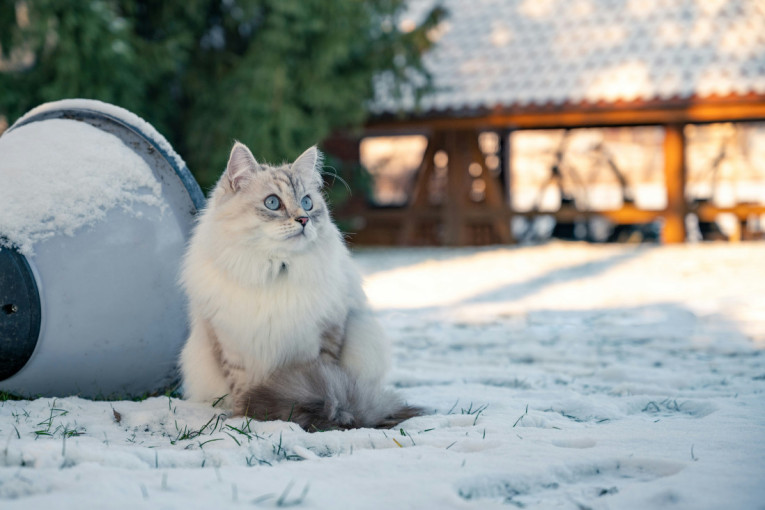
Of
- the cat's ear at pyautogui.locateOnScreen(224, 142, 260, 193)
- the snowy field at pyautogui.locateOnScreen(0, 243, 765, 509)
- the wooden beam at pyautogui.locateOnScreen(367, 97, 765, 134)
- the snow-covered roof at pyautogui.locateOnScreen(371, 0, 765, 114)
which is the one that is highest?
the snow-covered roof at pyautogui.locateOnScreen(371, 0, 765, 114)

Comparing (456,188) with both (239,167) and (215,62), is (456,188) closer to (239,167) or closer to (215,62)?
(215,62)

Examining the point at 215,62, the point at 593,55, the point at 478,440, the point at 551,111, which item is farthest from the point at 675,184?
the point at 478,440

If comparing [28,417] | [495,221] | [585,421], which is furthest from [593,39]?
[28,417]

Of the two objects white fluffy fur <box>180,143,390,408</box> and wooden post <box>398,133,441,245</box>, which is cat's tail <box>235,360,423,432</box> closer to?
white fluffy fur <box>180,143,390,408</box>

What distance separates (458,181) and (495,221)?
3.64 ft

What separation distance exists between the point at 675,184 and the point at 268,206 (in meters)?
12.1

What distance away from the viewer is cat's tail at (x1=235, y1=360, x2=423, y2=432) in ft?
9.48

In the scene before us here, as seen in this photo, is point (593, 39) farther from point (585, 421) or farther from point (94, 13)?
point (585, 421)

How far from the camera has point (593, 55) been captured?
14.0 meters

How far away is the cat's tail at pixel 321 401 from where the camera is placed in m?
2.89

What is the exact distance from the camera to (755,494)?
2.21 meters

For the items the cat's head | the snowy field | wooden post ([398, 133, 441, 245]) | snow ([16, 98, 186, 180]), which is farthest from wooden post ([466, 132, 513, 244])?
the cat's head

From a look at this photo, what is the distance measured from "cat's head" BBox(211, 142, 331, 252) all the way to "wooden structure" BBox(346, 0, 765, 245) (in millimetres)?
10699

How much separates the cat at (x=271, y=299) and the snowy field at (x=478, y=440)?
15 cm
